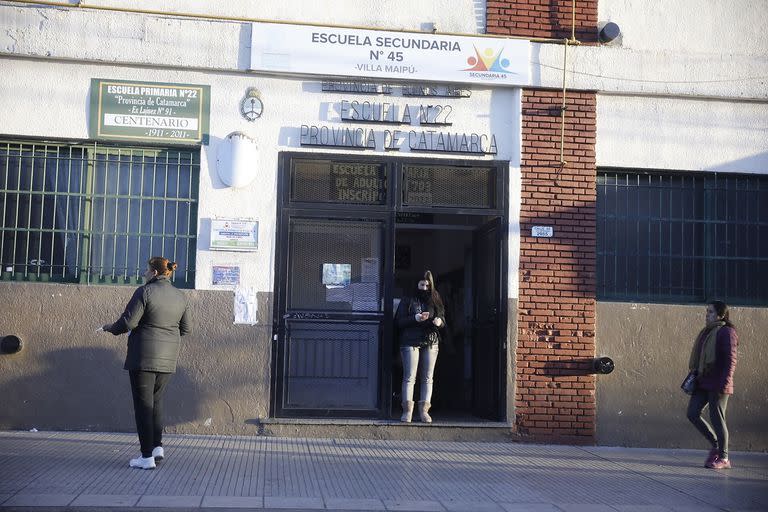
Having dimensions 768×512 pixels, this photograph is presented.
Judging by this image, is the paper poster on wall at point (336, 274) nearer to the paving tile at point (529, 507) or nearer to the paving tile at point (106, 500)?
the paving tile at point (529, 507)

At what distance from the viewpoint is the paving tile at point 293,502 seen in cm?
673

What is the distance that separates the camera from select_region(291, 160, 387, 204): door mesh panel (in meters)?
10.0

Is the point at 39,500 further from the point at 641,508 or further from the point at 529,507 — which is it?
the point at 641,508

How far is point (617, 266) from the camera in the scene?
34.4 ft

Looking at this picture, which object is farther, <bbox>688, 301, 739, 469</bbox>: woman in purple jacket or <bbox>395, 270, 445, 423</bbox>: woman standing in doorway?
<bbox>395, 270, 445, 423</bbox>: woman standing in doorway

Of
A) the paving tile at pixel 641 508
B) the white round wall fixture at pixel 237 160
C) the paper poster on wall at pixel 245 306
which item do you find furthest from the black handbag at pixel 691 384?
the white round wall fixture at pixel 237 160

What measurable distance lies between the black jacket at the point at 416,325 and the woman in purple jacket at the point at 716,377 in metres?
2.81

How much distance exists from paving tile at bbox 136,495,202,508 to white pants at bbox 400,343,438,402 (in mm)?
3704

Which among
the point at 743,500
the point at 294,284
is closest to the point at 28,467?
the point at 294,284

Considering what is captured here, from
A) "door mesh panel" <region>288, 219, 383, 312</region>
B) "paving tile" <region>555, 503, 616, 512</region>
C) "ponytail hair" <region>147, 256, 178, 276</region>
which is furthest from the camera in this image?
"door mesh panel" <region>288, 219, 383, 312</region>

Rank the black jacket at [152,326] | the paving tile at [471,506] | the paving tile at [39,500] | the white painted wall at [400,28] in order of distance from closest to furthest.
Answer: the paving tile at [39,500] → the paving tile at [471,506] → the black jacket at [152,326] → the white painted wall at [400,28]

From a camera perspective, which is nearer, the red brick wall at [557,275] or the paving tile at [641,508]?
the paving tile at [641,508]

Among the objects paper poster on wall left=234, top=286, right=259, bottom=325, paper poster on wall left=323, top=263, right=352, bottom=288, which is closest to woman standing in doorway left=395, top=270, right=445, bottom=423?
paper poster on wall left=323, top=263, right=352, bottom=288

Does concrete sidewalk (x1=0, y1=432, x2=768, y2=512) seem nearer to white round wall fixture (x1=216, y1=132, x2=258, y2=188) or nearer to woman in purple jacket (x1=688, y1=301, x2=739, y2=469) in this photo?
woman in purple jacket (x1=688, y1=301, x2=739, y2=469)
